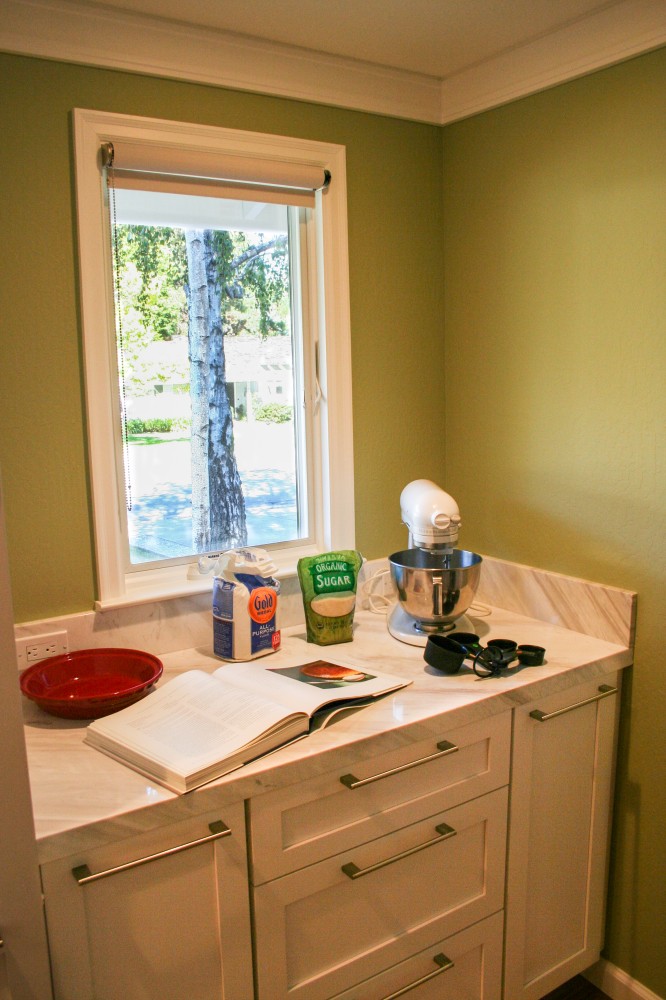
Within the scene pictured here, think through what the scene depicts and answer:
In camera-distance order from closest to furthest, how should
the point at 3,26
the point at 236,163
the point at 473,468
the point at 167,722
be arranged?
the point at 167,722
the point at 3,26
the point at 236,163
the point at 473,468

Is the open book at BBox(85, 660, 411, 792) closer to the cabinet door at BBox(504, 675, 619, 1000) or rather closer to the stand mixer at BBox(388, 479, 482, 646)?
the stand mixer at BBox(388, 479, 482, 646)

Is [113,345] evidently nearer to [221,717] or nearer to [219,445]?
[219,445]

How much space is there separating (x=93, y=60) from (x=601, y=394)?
136 centimetres

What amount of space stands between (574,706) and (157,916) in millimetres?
1008

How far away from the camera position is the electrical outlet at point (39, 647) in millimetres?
1768

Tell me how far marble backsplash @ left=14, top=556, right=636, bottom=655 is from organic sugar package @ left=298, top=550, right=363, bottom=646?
17cm

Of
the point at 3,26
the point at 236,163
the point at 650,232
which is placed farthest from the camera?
the point at 236,163

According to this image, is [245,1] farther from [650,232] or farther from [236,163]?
[650,232]

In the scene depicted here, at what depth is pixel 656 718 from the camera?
1.90 metres

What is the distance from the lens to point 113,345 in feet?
6.11

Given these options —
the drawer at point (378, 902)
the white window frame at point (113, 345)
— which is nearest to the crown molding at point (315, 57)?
the white window frame at point (113, 345)

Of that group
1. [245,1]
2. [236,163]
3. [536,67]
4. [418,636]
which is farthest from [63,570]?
[536,67]

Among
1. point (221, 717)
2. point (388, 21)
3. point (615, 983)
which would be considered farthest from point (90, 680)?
point (388, 21)

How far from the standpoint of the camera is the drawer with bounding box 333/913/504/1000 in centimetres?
162
